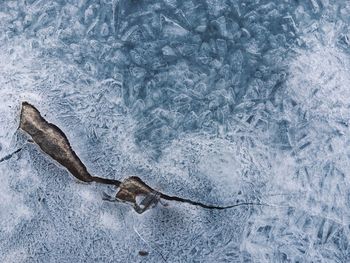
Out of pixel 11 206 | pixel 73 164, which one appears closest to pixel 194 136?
pixel 73 164

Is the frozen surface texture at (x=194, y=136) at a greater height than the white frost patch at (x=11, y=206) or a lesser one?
greater

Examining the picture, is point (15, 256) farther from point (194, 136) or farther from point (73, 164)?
point (194, 136)

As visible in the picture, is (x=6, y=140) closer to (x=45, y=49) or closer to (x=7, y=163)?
(x=7, y=163)

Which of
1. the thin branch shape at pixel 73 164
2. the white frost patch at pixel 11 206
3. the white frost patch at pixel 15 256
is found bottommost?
the white frost patch at pixel 15 256

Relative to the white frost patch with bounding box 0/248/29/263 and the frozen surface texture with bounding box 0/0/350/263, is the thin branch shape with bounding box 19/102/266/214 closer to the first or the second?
the frozen surface texture with bounding box 0/0/350/263

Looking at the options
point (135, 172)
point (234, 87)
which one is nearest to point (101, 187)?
point (135, 172)

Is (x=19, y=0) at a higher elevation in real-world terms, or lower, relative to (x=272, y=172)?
higher

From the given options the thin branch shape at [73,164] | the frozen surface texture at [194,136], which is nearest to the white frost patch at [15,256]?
the frozen surface texture at [194,136]

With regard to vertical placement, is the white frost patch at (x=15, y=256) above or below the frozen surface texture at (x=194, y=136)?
below

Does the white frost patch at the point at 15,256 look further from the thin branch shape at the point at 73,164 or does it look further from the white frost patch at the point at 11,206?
the thin branch shape at the point at 73,164
